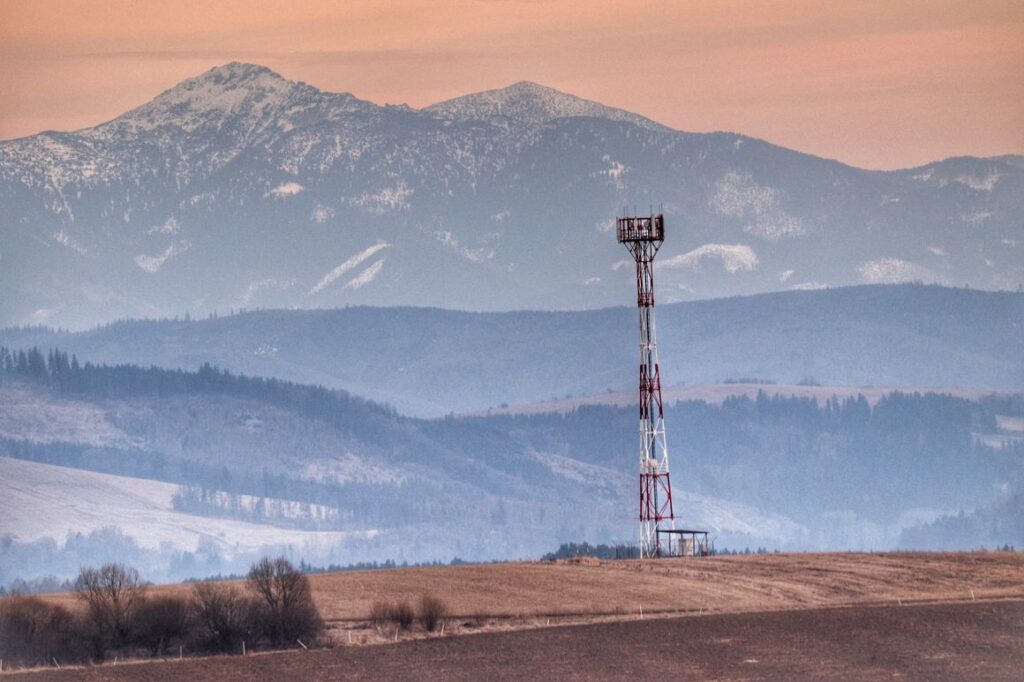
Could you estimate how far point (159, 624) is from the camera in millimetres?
99562

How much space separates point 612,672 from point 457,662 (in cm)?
640

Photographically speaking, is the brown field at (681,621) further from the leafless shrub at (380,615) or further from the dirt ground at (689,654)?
the leafless shrub at (380,615)

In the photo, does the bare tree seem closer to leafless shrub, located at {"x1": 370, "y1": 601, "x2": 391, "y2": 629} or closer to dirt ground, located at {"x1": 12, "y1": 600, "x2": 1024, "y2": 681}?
dirt ground, located at {"x1": 12, "y1": 600, "x2": 1024, "y2": 681}

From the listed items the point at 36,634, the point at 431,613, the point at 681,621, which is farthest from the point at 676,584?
the point at 36,634

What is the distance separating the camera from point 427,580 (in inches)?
4680

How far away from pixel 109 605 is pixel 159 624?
2.24 metres

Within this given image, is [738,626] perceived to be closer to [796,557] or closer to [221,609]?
[221,609]

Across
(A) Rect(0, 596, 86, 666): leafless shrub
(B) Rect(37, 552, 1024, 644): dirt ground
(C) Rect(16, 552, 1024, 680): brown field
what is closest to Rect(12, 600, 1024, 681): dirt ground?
(C) Rect(16, 552, 1024, 680): brown field

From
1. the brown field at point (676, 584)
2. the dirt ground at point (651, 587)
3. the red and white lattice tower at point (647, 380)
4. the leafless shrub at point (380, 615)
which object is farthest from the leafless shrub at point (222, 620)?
Answer: the red and white lattice tower at point (647, 380)

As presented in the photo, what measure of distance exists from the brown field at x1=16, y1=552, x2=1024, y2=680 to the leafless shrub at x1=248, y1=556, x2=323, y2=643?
1.28 metres

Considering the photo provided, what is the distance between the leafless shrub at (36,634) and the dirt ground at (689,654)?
16.0 ft

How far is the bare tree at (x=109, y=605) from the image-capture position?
98188 mm

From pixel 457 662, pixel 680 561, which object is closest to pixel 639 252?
pixel 680 561

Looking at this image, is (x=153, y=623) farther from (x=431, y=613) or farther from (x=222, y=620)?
(x=431, y=613)
